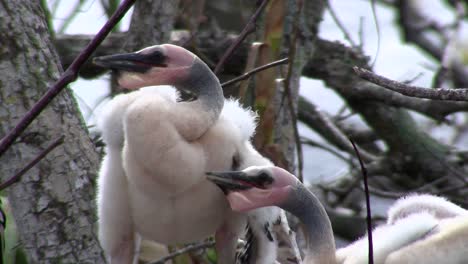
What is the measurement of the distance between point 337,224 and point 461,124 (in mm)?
1228

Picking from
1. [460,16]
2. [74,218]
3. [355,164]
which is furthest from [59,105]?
[460,16]

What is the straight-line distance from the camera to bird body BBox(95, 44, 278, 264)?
2252 mm

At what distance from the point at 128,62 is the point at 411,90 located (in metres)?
0.80

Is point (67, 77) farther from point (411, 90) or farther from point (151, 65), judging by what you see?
point (151, 65)

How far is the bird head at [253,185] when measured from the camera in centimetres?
217

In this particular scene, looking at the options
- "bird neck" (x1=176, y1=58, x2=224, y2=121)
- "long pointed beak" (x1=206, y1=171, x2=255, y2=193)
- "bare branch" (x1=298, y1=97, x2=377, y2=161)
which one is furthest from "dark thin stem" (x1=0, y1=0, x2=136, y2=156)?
"bare branch" (x1=298, y1=97, x2=377, y2=161)

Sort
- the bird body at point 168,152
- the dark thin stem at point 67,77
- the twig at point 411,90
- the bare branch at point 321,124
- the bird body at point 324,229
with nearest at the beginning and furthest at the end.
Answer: the dark thin stem at point 67,77
the twig at point 411,90
the bird body at point 324,229
the bird body at point 168,152
the bare branch at point 321,124

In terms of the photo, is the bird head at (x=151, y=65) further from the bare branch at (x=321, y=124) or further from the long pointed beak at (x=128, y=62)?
the bare branch at (x=321, y=124)

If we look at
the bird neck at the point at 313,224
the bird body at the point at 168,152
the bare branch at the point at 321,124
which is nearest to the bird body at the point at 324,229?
the bird neck at the point at 313,224

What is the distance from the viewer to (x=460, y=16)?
4.05 metres

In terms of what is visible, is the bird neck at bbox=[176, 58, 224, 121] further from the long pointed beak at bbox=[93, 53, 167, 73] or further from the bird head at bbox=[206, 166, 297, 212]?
the bird head at bbox=[206, 166, 297, 212]

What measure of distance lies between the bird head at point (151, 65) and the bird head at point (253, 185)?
32 centimetres

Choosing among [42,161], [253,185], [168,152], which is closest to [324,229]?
[253,185]

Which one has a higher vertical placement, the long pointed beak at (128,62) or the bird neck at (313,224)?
the long pointed beak at (128,62)
